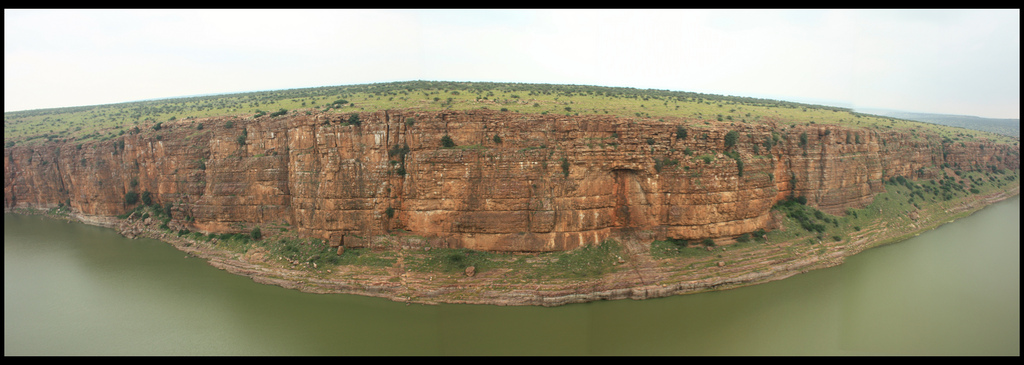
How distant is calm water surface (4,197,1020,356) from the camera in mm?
11875

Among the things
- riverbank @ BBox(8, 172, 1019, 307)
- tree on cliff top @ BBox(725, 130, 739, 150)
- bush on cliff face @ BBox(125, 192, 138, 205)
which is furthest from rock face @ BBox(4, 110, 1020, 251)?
bush on cliff face @ BBox(125, 192, 138, 205)

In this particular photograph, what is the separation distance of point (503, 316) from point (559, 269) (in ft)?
9.15

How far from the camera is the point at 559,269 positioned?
1477 cm

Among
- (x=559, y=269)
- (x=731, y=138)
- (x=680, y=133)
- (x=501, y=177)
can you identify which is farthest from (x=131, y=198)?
(x=731, y=138)

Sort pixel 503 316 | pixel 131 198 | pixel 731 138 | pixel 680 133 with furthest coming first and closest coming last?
pixel 131 198, pixel 731 138, pixel 680 133, pixel 503 316

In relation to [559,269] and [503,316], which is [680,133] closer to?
[559,269]

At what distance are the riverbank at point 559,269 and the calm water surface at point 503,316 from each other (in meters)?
0.43

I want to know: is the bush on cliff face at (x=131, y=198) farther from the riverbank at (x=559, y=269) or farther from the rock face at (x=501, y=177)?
the rock face at (x=501, y=177)

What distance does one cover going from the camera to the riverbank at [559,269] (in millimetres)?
14219

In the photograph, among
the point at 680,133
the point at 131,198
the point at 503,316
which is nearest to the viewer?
the point at 503,316

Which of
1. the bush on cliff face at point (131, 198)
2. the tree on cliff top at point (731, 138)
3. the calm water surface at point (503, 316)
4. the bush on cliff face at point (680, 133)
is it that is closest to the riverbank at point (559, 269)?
the calm water surface at point (503, 316)

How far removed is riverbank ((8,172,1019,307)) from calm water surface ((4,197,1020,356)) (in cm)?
43

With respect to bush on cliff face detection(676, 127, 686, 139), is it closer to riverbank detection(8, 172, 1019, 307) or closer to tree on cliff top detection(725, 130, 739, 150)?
tree on cliff top detection(725, 130, 739, 150)

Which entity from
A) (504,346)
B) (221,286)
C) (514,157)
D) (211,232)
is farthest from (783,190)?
(211,232)
